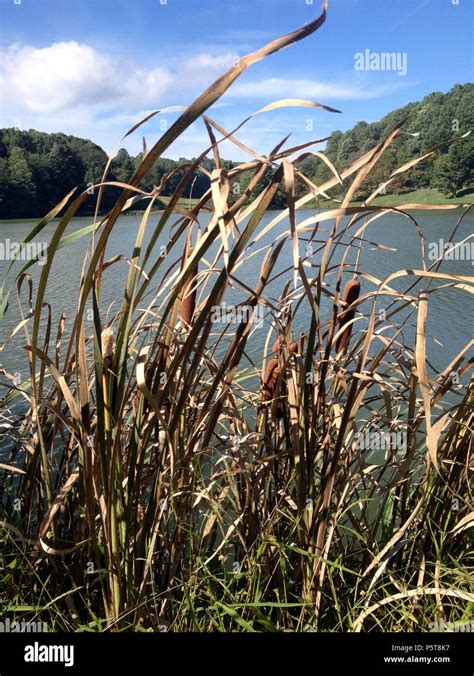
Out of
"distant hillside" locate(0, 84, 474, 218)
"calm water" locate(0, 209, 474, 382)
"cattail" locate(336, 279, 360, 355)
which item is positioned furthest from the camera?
"distant hillside" locate(0, 84, 474, 218)

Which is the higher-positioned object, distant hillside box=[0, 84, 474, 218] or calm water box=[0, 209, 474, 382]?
distant hillside box=[0, 84, 474, 218]

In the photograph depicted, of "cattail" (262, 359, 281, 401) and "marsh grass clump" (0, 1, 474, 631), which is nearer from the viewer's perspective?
"marsh grass clump" (0, 1, 474, 631)

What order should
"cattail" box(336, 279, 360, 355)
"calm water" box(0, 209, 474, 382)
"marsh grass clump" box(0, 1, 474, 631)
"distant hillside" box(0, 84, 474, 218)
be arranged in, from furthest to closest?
"distant hillside" box(0, 84, 474, 218) < "calm water" box(0, 209, 474, 382) < "cattail" box(336, 279, 360, 355) < "marsh grass clump" box(0, 1, 474, 631)

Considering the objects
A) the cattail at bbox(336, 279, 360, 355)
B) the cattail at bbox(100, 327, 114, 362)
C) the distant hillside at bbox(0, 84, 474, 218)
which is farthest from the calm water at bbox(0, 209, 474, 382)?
the distant hillside at bbox(0, 84, 474, 218)

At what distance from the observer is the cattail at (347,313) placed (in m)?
1.73

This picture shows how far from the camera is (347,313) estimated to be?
69.2 inches

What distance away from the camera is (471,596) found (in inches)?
62.0

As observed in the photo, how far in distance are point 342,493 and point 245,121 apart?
1.11m

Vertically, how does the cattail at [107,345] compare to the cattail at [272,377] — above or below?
above

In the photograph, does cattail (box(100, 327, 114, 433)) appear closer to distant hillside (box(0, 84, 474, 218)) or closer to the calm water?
the calm water

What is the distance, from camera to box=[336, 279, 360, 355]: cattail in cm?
173

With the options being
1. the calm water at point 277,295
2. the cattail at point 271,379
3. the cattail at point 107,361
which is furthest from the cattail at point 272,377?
the calm water at point 277,295

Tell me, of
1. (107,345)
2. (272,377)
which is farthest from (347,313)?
(107,345)

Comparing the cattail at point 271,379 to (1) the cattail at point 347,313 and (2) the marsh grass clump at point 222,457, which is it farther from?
(1) the cattail at point 347,313
